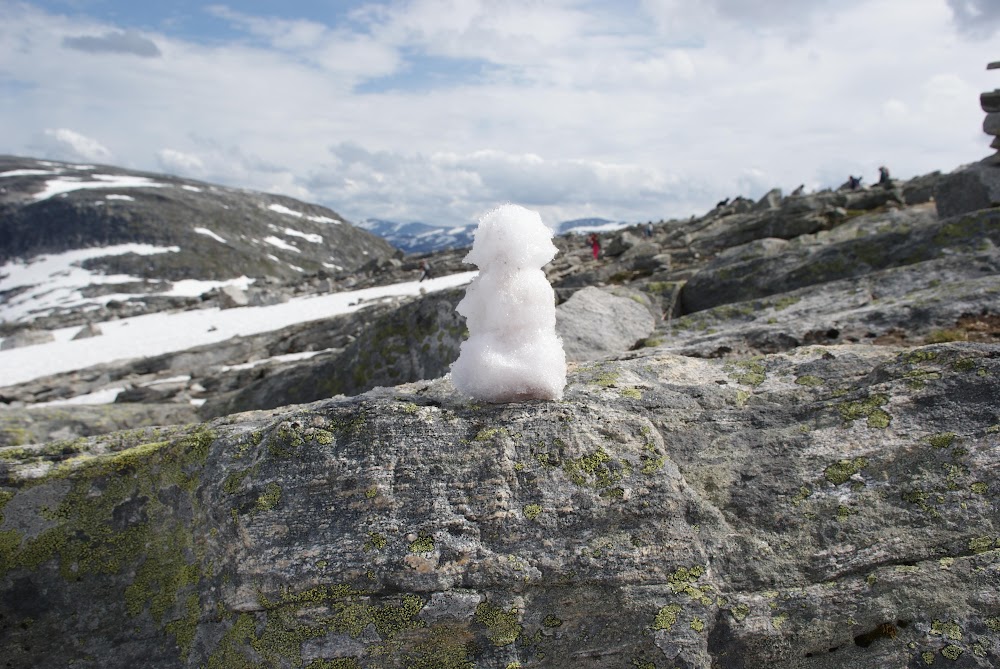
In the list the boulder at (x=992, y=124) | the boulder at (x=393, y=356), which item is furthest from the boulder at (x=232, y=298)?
the boulder at (x=992, y=124)

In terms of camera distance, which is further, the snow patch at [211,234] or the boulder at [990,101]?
the snow patch at [211,234]

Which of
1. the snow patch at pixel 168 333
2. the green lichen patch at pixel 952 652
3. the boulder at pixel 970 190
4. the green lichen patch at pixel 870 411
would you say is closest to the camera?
the green lichen patch at pixel 952 652

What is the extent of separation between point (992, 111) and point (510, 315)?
23.7 m

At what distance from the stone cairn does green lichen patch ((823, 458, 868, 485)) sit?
1990 centimetres

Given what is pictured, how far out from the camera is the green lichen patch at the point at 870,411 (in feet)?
17.1

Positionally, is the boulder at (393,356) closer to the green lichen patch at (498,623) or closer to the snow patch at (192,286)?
the green lichen patch at (498,623)

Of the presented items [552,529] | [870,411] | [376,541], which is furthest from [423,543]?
[870,411]

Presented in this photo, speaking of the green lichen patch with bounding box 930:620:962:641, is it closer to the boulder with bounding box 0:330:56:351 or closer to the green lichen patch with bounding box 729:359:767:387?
the green lichen patch with bounding box 729:359:767:387

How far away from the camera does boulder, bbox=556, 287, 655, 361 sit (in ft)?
33.6

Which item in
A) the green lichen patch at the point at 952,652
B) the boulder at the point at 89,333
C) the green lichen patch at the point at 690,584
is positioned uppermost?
the green lichen patch at the point at 690,584

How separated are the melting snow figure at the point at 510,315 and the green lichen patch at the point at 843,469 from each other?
241 centimetres

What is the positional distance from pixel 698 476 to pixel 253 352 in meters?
28.3

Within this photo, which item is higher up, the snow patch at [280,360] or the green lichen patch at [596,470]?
the green lichen patch at [596,470]

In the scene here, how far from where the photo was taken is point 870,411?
5312 millimetres
